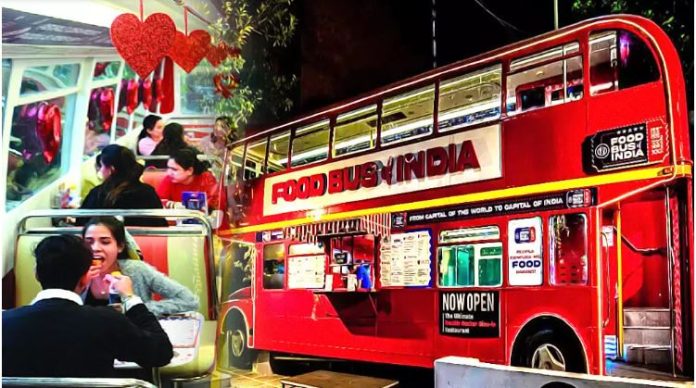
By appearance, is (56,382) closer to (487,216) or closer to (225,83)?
(225,83)

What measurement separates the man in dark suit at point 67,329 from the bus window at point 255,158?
905mm

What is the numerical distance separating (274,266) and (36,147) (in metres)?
1.32

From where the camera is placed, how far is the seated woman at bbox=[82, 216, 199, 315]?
10.4ft

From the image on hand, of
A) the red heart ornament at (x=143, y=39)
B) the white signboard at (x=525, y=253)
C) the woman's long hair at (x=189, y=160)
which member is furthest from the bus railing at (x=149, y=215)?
the white signboard at (x=525, y=253)

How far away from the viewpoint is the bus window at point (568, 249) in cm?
264

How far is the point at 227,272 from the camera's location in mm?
3490

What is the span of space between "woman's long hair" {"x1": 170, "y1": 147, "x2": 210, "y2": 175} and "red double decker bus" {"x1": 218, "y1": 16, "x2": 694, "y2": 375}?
Result: 17cm

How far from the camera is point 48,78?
3160 millimetres

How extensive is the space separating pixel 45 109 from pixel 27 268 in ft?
2.53

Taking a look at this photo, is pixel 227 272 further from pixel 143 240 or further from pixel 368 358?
pixel 368 358

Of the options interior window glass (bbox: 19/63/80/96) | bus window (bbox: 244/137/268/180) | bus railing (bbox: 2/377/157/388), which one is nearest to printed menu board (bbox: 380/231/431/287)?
bus window (bbox: 244/137/268/180)

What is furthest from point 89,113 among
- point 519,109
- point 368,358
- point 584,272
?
point 584,272

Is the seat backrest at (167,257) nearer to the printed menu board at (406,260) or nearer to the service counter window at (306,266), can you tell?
the service counter window at (306,266)

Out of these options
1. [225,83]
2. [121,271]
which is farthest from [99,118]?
[121,271]
